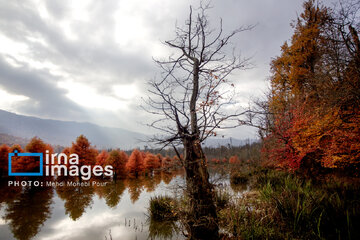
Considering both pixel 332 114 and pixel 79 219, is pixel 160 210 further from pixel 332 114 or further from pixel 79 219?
pixel 332 114

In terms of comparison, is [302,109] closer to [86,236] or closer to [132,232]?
[132,232]

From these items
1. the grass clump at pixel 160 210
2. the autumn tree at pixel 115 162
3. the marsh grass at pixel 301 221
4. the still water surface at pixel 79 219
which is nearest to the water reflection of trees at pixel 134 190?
the still water surface at pixel 79 219

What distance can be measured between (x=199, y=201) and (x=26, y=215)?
12.6m

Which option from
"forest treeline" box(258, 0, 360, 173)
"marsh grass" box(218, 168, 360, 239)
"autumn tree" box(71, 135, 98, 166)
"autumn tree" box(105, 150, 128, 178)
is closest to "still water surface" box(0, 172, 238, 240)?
"marsh grass" box(218, 168, 360, 239)

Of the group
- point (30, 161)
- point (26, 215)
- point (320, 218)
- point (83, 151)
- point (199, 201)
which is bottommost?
point (26, 215)

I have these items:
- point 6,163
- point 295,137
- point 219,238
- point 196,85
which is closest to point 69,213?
point 219,238

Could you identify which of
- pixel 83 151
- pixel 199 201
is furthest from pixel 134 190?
pixel 199 201

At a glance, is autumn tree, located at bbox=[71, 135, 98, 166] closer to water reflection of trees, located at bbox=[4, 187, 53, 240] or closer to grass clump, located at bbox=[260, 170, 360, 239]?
water reflection of trees, located at bbox=[4, 187, 53, 240]

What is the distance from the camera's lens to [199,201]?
4973 mm

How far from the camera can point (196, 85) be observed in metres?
5.75

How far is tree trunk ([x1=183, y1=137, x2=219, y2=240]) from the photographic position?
4.91 metres

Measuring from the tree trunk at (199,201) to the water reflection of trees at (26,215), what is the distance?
8.86 m

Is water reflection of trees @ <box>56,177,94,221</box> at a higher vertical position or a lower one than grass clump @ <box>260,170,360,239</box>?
lower

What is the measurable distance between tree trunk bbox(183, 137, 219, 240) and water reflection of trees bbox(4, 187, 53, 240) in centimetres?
886
